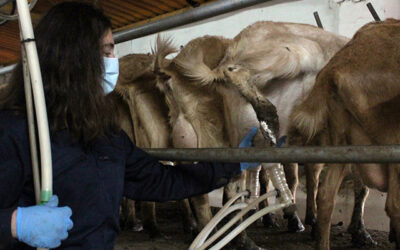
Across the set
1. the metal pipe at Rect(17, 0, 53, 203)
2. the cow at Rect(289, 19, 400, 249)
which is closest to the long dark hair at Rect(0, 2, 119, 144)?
the metal pipe at Rect(17, 0, 53, 203)

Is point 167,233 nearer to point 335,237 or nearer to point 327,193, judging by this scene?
point 335,237

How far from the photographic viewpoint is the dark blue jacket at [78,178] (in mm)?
1240

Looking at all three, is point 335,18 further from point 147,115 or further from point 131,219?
point 131,219

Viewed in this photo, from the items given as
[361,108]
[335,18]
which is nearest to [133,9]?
[335,18]

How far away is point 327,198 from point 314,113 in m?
0.58

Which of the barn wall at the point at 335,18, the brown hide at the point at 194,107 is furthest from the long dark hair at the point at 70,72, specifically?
the barn wall at the point at 335,18

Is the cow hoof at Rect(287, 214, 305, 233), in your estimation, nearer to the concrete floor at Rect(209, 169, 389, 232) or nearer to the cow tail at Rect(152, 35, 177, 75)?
the concrete floor at Rect(209, 169, 389, 232)

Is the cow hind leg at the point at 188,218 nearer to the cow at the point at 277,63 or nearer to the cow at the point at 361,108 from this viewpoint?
the cow at the point at 277,63

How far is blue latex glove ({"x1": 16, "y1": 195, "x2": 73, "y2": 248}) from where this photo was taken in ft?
3.78

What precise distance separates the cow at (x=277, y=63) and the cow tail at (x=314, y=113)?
24 cm

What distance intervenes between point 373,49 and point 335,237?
1.95 meters

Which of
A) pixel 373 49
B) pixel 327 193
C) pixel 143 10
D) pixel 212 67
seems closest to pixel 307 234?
pixel 327 193

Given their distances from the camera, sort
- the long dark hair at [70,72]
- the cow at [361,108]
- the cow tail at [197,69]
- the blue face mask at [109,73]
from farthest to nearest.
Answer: the cow tail at [197,69] → the cow at [361,108] → the blue face mask at [109,73] → the long dark hair at [70,72]

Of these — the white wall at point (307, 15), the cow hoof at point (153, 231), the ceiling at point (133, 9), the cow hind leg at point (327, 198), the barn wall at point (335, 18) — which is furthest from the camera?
the ceiling at point (133, 9)
